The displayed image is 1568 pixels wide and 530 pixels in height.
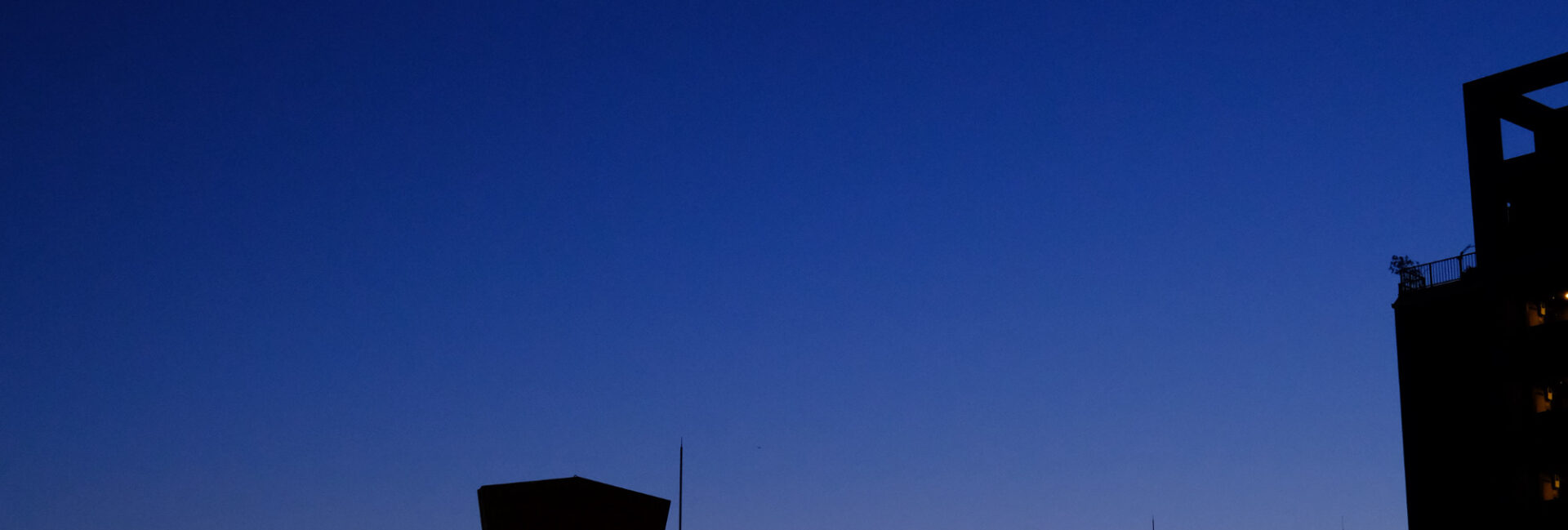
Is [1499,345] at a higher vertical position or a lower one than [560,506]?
higher

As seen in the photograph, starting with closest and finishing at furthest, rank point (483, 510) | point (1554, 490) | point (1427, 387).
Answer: point (483, 510) < point (1554, 490) < point (1427, 387)

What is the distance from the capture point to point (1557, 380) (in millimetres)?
58688

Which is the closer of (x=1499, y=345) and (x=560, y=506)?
(x=560, y=506)

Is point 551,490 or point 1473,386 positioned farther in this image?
point 1473,386

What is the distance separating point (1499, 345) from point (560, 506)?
45562mm

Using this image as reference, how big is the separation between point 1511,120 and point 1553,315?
8458mm

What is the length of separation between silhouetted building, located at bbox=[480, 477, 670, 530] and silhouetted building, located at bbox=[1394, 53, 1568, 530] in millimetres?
42520

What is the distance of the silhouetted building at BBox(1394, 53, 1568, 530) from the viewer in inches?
2315

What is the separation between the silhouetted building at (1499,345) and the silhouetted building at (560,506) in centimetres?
4252

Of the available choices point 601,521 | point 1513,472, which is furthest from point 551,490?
point 1513,472

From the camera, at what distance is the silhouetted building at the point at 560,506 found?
29.4m

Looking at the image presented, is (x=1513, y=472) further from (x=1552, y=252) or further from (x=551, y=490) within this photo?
(x=551, y=490)

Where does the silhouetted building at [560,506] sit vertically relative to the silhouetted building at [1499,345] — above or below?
below

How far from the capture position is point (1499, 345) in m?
60.6
